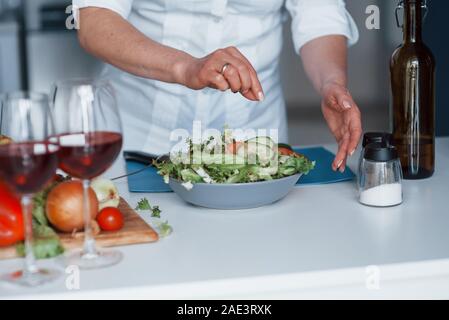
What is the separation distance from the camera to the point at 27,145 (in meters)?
0.90

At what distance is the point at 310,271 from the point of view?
102cm

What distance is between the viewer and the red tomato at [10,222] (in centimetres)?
108

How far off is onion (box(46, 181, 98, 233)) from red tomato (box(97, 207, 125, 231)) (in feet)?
0.10

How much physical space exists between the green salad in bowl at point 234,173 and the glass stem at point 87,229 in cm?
26

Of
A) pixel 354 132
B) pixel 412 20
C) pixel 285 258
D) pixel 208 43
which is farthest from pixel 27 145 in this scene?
pixel 208 43

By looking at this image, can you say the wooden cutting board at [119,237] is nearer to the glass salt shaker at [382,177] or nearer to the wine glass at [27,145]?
the wine glass at [27,145]

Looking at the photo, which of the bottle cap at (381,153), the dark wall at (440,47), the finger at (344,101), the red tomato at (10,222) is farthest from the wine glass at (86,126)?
the dark wall at (440,47)

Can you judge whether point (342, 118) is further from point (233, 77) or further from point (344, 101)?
point (233, 77)

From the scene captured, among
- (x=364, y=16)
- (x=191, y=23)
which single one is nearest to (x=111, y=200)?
(x=191, y=23)

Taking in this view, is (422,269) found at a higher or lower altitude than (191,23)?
lower

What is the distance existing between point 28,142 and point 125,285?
0.23m
